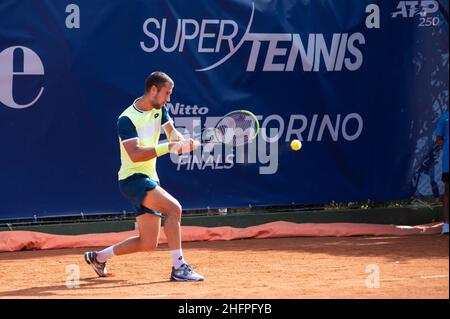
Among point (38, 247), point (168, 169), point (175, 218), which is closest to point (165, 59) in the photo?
point (168, 169)

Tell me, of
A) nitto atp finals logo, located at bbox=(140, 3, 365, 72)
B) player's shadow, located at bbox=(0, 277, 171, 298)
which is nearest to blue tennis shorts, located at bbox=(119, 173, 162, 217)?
player's shadow, located at bbox=(0, 277, 171, 298)

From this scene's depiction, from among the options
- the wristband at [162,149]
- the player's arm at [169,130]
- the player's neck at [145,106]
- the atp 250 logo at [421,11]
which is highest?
Answer: the atp 250 logo at [421,11]

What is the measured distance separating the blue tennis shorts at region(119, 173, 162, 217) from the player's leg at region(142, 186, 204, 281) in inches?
2.1

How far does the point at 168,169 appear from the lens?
35.4 feet

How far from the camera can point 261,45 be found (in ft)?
36.3

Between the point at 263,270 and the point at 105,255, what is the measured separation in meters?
1.43

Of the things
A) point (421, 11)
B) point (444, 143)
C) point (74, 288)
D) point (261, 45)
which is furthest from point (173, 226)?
point (421, 11)

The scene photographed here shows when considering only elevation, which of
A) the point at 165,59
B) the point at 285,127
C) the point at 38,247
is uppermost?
the point at 165,59

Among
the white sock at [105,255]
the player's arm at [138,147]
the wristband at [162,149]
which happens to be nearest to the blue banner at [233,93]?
the white sock at [105,255]

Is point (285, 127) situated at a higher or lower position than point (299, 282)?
higher

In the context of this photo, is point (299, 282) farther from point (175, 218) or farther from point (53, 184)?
point (53, 184)

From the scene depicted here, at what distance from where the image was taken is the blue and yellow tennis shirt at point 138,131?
757 centimetres

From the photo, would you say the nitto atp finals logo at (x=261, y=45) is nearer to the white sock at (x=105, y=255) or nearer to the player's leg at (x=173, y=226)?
the white sock at (x=105, y=255)

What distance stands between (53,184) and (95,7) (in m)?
2.07
